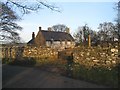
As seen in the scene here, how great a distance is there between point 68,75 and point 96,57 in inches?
104

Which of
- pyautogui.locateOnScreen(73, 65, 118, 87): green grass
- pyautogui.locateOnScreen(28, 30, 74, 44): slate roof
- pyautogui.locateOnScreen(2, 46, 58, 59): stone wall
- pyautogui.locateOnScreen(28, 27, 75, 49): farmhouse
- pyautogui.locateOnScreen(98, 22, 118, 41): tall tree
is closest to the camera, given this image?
pyautogui.locateOnScreen(73, 65, 118, 87): green grass

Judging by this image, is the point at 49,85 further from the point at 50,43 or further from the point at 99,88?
the point at 50,43

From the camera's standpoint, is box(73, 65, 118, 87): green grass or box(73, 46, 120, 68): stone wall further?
box(73, 46, 120, 68): stone wall

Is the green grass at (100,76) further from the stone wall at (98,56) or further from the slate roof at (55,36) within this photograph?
the slate roof at (55,36)

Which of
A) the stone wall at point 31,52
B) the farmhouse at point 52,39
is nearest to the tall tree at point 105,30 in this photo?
the farmhouse at point 52,39

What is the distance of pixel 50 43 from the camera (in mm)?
79000

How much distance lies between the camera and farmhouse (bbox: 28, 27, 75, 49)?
76.2 m

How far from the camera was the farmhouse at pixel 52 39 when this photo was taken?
76.2 meters

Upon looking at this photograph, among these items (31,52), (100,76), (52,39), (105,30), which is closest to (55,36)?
(52,39)

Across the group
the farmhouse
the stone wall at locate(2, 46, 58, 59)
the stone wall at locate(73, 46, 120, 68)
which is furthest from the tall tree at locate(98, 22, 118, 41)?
the stone wall at locate(73, 46, 120, 68)

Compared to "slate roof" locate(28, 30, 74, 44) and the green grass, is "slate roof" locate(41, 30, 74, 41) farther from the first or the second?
the green grass

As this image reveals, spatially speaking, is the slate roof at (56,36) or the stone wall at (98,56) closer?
the stone wall at (98,56)

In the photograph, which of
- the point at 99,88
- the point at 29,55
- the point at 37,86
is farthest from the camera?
the point at 29,55

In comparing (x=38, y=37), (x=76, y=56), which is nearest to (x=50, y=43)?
(x=38, y=37)
